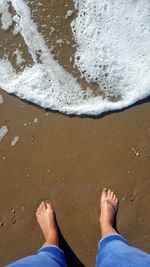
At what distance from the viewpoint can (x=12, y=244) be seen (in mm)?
3109

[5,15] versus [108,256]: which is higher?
[5,15]

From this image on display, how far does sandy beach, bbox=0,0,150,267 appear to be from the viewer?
3078mm

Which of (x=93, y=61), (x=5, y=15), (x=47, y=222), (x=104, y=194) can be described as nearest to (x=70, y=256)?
(x=47, y=222)

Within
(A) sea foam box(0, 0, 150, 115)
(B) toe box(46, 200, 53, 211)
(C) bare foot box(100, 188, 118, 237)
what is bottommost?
(C) bare foot box(100, 188, 118, 237)

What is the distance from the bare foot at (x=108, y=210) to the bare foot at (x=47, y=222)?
41 centimetres

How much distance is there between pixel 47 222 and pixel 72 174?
1.49 ft

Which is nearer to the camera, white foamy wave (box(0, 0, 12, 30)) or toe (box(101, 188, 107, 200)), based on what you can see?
toe (box(101, 188, 107, 200))

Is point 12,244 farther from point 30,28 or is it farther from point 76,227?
point 30,28

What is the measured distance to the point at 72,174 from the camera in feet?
10.2

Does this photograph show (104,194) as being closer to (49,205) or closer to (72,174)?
(72,174)

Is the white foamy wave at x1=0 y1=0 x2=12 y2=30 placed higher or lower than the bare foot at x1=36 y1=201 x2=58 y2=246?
higher

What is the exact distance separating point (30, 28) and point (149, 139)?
1477 mm

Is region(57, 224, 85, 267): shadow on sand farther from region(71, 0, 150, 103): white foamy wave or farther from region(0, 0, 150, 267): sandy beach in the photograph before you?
region(71, 0, 150, 103): white foamy wave

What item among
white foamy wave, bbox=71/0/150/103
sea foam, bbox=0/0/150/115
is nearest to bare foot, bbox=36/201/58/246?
sea foam, bbox=0/0/150/115
